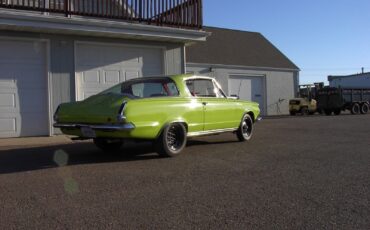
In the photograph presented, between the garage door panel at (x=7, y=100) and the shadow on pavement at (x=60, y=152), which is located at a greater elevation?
the garage door panel at (x=7, y=100)

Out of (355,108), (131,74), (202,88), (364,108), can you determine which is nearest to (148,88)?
(202,88)

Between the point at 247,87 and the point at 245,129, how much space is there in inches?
623

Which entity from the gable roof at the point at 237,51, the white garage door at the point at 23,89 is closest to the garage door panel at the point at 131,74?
the white garage door at the point at 23,89

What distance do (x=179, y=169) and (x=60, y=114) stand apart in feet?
8.44

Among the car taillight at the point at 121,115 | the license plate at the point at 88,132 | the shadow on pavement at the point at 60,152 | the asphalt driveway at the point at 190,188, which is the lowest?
the asphalt driveway at the point at 190,188

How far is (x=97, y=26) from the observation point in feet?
40.4

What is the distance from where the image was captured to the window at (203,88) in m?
9.21

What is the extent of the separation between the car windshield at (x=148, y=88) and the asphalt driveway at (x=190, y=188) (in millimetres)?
1155

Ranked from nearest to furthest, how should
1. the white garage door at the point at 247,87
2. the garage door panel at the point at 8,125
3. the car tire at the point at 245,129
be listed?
the car tire at the point at 245,129 < the garage door panel at the point at 8,125 < the white garage door at the point at 247,87

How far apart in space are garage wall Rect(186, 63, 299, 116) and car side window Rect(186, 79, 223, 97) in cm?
1427

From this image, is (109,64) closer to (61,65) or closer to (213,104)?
(61,65)

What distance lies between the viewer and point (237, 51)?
2828 cm

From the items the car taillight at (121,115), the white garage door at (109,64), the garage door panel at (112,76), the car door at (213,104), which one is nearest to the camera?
the car taillight at (121,115)

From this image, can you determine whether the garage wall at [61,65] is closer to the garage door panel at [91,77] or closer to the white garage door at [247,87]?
the garage door panel at [91,77]
